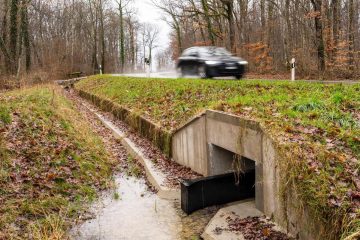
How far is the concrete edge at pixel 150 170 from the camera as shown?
8.58 metres

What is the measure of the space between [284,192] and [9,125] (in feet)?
23.9

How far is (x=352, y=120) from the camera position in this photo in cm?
672

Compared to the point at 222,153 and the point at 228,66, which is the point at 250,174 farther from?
the point at 228,66

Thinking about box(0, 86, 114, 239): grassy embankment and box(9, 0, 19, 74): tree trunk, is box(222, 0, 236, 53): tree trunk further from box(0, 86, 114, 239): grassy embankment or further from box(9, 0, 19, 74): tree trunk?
box(0, 86, 114, 239): grassy embankment

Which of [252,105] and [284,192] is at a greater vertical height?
[252,105]

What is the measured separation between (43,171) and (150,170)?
9.16 ft

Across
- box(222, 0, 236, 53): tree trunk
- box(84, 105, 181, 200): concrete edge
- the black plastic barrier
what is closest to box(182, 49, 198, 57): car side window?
box(84, 105, 181, 200): concrete edge

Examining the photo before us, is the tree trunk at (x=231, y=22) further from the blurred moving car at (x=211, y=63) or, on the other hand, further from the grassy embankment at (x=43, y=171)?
the grassy embankment at (x=43, y=171)

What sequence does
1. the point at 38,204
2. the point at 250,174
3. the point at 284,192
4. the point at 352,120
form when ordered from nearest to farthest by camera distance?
the point at 284,192 < the point at 352,120 < the point at 38,204 < the point at 250,174

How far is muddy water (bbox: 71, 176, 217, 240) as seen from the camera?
666 cm

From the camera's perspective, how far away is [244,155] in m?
7.32

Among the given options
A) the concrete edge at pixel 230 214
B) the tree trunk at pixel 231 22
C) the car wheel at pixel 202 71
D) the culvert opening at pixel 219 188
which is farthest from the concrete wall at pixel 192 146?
the tree trunk at pixel 231 22

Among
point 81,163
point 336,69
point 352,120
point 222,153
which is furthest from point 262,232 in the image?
point 336,69

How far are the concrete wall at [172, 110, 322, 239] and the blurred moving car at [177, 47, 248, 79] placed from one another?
5.92m
